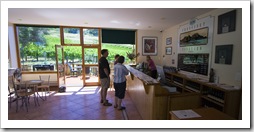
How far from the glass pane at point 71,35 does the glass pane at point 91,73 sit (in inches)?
52.6

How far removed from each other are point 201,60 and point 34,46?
21.2 feet

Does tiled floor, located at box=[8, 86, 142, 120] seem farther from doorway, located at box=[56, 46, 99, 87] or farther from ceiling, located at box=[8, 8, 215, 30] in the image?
ceiling, located at box=[8, 8, 215, 30]

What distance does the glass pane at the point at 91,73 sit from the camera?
242 inches

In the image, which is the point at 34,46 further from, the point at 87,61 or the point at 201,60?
the point at 201,60

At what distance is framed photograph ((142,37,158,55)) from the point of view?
621 cm

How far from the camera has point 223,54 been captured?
2.94 meters

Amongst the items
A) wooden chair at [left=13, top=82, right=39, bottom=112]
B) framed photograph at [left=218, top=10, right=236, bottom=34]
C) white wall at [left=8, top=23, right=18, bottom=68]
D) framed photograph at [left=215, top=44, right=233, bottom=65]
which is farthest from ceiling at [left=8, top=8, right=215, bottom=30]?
wooden chair at [left=13, top=82, right=39, bottom=112]

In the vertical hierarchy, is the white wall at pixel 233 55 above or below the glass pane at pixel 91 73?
above

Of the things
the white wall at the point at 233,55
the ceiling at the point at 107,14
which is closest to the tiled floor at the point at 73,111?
the white wall at the point at 233,55

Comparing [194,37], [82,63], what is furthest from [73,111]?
[194,37]

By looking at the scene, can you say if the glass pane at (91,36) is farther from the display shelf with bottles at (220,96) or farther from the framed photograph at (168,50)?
the display shelf with bottles at (220,96)

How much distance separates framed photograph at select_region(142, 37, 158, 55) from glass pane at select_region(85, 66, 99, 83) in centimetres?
248

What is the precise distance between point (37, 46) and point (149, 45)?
5.04 metres
